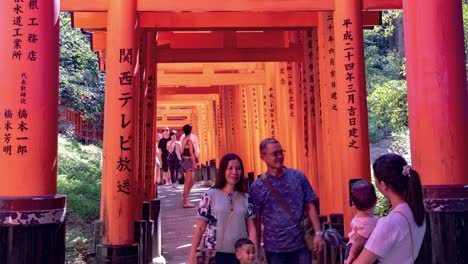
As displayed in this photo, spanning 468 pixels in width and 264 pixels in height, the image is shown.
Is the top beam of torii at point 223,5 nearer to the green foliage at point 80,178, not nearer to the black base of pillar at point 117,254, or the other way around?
the black base of pillar at point 117,254

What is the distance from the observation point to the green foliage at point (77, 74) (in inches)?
495

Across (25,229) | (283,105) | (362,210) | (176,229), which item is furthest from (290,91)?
(362,210)

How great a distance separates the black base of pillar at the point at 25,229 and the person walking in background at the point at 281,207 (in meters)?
1.48

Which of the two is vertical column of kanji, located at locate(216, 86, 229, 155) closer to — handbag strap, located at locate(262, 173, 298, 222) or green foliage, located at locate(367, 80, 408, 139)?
green foliage, located at locate(367, 80, 408, 139)

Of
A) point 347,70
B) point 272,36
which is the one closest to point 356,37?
point 347,70

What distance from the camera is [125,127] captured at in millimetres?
5125

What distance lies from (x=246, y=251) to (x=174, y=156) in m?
11.8

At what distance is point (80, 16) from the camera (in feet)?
21.6

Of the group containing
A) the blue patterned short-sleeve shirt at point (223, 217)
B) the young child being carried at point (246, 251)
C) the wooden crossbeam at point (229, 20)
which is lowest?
the young child being carried at point (246, 251)

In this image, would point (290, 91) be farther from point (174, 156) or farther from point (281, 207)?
point (174, 156)

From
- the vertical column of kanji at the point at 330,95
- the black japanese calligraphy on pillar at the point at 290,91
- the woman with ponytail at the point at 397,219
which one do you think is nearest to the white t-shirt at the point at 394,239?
the woman with ponytail at the point at 397,219

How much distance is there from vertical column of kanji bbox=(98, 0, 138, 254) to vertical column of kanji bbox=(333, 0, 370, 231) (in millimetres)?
1988

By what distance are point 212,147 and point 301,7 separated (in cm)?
1622

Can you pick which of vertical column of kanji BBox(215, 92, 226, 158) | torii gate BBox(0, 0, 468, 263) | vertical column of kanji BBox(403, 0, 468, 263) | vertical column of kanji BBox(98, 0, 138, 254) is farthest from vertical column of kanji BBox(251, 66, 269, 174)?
vertical column of kanji BBox(403, 0, 468, 263)
